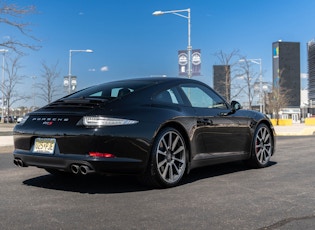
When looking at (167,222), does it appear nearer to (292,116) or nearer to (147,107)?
(147,107)

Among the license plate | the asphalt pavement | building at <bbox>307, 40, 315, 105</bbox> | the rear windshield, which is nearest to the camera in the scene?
the license plate

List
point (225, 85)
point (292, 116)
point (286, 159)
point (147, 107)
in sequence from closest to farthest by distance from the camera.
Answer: point (147, 107) → point (286, 159) → point (225, 85) → point (292, 116)

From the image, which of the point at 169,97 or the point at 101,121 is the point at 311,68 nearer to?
the point at 169,97

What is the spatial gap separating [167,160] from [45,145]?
1.44 metres

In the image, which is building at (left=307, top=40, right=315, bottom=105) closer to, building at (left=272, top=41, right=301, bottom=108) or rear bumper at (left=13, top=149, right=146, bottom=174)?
building at (left=272, top=41, right=301, bottom=108)

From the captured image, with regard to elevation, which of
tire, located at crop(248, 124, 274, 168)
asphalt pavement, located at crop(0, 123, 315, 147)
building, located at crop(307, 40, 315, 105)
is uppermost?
building, located at crop(307, 40, 315, 105)

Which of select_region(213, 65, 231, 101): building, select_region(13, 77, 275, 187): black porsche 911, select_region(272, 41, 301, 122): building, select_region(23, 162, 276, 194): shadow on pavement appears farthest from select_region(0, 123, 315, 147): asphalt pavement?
select_region(272, 41, 301, 122): building

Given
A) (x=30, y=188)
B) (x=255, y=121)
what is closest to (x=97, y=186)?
(x=30, y=188)

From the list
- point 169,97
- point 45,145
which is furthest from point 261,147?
point 45,145

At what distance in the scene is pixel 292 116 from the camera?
8750 centimetres

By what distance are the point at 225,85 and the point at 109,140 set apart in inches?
1034

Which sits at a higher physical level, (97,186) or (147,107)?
(147,107)

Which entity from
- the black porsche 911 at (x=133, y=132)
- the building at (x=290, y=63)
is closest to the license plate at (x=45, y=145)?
the black porsche 911 at (x=133, y=132)

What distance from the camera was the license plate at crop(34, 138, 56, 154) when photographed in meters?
4.46
